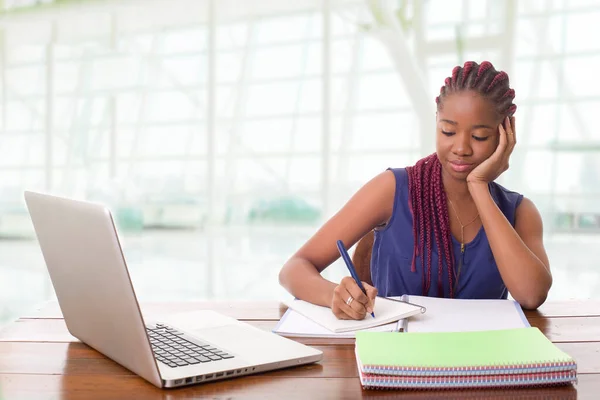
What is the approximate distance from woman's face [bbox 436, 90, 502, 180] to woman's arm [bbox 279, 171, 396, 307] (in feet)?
0.71

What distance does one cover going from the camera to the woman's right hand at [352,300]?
1.20 metres

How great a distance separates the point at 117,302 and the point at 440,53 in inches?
228

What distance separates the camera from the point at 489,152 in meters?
1.46

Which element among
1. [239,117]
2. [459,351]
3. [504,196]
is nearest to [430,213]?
[504,196]

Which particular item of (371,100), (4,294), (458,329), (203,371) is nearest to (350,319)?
(458,329)

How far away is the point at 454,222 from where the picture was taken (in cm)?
163

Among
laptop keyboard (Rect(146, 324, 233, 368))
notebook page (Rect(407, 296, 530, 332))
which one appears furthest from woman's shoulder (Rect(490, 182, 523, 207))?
laptop keyboard (Rect(146, 324, 233, 368))

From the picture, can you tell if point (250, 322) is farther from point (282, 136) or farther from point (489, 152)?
point (282, 136)

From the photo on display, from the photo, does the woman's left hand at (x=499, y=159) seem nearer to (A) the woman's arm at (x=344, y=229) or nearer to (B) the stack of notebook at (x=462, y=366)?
(A) the woman's arm at (x=344, y=229)

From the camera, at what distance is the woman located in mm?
1449

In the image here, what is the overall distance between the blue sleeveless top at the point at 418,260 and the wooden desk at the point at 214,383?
0.95 ft

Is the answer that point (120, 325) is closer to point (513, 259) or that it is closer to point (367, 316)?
point (367, 316)

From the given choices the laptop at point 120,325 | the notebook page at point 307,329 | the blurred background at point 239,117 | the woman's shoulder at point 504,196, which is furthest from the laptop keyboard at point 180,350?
the blurred background at point 239,117

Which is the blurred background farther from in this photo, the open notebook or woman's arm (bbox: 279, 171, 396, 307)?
the open notebook
